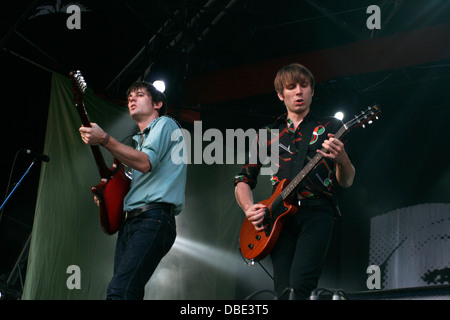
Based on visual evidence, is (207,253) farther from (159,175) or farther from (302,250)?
(302,250)

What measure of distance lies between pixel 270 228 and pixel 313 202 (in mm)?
261

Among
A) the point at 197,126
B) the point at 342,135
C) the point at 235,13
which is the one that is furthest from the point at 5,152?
the point at 342,135

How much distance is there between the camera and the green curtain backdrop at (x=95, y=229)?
204 inches

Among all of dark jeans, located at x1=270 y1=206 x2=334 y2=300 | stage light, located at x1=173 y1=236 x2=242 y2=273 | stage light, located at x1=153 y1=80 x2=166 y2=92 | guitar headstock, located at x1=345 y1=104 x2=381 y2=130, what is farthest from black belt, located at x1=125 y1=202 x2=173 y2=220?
stage light, located at x1=173 y1=236 x2=242 y2=273

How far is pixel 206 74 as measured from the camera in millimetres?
6746

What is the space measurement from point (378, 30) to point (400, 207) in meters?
2.26

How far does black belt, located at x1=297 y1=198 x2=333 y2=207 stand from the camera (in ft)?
8.37

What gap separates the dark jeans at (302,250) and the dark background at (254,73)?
145 inches

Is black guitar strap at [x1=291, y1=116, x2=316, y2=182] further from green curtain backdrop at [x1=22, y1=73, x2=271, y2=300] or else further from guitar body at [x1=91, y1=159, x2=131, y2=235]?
green curtain backdrop at [x1=22, y1=73, x2=271, y2=300]

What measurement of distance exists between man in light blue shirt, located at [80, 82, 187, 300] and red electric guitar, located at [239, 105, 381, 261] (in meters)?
0.44

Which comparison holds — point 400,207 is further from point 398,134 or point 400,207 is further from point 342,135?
point 342,135

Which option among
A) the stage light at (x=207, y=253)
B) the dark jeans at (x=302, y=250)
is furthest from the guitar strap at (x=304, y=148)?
the stage light at (x=207, y=253)

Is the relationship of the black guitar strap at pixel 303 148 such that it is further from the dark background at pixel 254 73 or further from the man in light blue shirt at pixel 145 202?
the dark background at pixel 254 73

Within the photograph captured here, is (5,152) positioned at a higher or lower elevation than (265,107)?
lower
